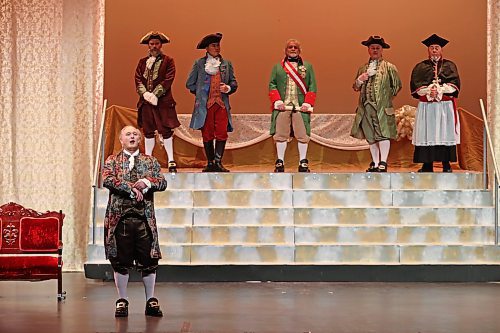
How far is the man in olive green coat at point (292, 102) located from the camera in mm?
10148

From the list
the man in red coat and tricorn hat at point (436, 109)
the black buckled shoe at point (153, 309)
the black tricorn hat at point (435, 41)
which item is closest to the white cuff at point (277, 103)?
the man in red coat and tricorn hat at point (436, 109)

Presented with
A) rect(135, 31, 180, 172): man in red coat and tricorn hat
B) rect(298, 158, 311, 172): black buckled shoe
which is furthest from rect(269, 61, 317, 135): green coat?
rect(135, 31, 180, 172): man in red coat and tricorn hat

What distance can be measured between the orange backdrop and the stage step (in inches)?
183

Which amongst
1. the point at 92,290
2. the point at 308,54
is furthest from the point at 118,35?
the point at 92,290

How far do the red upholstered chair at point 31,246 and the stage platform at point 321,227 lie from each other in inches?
47.7

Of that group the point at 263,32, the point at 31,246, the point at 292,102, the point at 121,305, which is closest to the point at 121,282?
the point at 121,305

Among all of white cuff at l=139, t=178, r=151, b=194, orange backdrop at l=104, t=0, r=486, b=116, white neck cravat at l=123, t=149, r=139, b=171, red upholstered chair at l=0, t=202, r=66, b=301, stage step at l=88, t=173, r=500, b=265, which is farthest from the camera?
orange backdrop at l=104, t=0, r=486, b=116

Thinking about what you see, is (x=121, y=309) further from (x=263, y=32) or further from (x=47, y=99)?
(x=263, y=32)

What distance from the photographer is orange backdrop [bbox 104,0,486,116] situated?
14172mm

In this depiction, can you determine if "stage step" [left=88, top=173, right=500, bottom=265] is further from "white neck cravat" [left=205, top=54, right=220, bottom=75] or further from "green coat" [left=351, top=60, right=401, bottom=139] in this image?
"white neck cravat" [left=205, top=54, right=220, bottom=75]

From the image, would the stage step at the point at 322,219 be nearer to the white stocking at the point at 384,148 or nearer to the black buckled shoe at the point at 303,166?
the black buckled shoe at the point at 303,166

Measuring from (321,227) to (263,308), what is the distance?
213cm

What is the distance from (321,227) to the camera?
30.3ft

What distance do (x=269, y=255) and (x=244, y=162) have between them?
3.16 m
